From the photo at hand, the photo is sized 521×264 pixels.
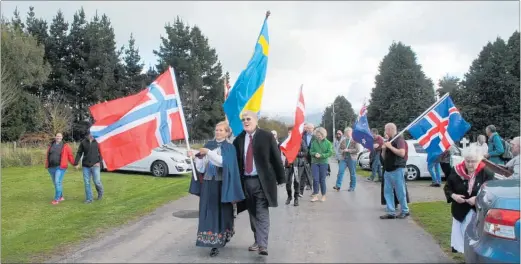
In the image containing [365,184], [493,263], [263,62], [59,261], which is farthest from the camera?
[365,184]

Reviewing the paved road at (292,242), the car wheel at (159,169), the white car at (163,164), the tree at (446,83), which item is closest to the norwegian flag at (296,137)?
the paved road at (292,242)

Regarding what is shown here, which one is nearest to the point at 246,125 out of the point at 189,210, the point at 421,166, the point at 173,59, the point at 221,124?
the point at 221,124

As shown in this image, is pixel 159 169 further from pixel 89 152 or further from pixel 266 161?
pixel 266 161

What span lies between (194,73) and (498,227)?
59213mm

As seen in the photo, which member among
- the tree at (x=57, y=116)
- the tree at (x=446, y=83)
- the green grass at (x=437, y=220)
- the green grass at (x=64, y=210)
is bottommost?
the green grass at (x=437, y=220)

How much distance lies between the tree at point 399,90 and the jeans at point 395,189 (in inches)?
2165

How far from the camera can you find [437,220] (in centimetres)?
898

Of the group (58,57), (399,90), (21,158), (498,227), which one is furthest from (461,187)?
(399,90)

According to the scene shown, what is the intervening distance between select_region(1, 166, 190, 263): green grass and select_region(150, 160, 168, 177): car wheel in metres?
0.96

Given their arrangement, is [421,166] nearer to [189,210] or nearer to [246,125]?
[189,210]

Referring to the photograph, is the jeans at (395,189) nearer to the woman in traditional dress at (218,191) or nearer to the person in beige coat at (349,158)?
the woman in traditional dress at (218,191)

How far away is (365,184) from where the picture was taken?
53.0 feet

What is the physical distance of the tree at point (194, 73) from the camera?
6166 centimetres

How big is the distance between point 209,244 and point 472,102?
46.6m
